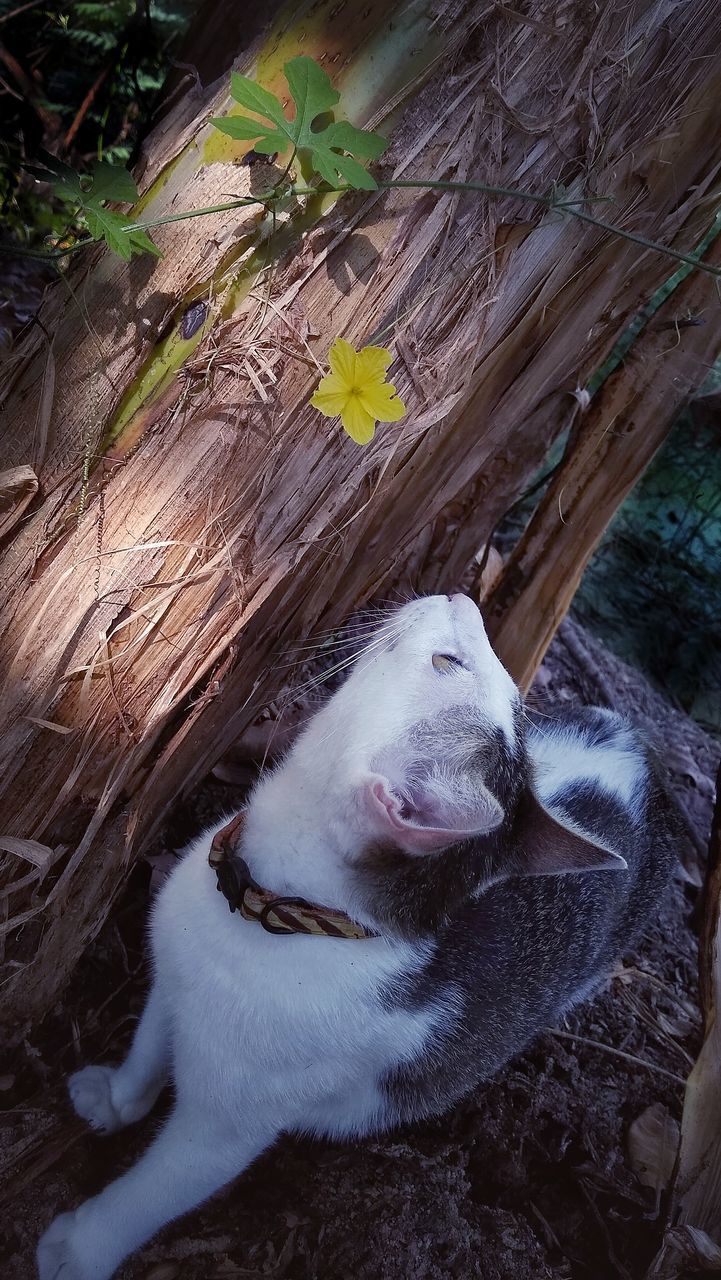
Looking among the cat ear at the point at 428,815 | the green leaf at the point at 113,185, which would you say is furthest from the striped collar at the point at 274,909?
the green leaf at the point at 113,185

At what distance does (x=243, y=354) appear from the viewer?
66.2 inches

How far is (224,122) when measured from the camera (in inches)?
55.7

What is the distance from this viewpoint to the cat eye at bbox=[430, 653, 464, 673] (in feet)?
6.02

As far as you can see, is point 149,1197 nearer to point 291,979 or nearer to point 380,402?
point 291,979

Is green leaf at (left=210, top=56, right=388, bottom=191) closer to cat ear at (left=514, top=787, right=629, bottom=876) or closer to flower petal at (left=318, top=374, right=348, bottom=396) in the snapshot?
flower petal at (left=318, top=374, right=348, bottom=396)

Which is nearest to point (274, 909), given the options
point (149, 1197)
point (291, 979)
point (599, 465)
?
point (291, 979)

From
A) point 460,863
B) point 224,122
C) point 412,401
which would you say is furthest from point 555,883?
point 224,122

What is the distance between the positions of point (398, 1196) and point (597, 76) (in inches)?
109

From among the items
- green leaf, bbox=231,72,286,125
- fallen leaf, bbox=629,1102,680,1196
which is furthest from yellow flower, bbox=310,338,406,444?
fallen leaf, bbox=629,1102,680,1196

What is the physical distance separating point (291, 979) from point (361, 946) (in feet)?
0.57

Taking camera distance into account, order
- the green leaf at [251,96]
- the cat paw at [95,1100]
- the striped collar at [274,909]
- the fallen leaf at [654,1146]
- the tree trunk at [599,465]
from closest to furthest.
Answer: the green leaf at [251,96] → the striped collar at [274,909] → the cat paw at [95,1100] → the fallen leaf at [654,1146] → the tree trunk at [599,465]

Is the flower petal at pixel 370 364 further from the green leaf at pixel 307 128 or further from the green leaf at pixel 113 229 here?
the green leaf at pixel 113 229

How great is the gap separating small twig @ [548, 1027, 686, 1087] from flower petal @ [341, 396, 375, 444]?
199 centimetres

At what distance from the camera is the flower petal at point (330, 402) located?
1627 mm
